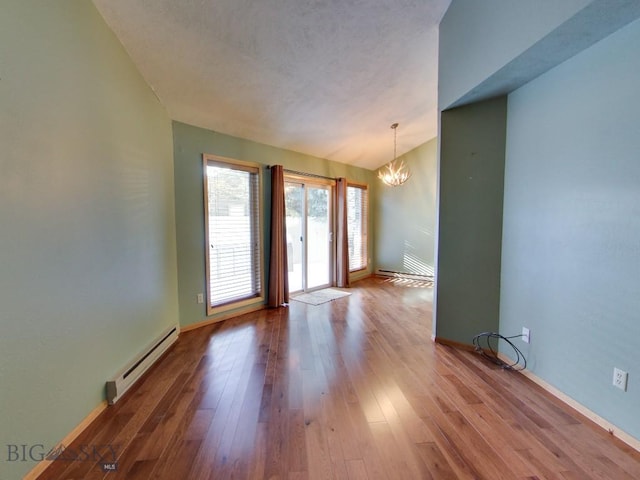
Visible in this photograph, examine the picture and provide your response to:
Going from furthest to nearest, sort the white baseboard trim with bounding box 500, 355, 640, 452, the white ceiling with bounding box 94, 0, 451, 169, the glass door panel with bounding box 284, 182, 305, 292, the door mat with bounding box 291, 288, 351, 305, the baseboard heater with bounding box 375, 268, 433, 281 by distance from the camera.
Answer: the baseboard heater with bounding box 375, 268, 433, 281
the glass door panel with bounding box 284, 182, 305, 292
the door mat with bounding box 291, 288, 351, 305
the white ceiling with bounding box 94, 0, 451, 169
the white baseboard trim with bounding box 500, 355, 640, 452

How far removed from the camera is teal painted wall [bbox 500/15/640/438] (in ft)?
4.87

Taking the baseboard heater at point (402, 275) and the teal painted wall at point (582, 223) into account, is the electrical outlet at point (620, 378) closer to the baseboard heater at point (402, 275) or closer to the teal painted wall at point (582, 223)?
the teal painted wall at point (582, 223)

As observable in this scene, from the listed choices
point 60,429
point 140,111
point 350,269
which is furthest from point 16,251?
point 350,269

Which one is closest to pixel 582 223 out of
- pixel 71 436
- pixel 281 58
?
pixel 281 58

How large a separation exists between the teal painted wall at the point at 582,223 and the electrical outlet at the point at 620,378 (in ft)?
0.10

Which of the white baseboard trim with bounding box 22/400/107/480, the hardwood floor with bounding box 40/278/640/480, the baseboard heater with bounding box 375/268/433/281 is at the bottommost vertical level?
the hardwood floor with bounding box 40/278/640/480

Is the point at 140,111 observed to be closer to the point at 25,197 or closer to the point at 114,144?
the point at 114,144

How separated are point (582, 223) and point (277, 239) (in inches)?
126

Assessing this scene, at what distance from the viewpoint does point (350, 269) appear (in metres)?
5.68

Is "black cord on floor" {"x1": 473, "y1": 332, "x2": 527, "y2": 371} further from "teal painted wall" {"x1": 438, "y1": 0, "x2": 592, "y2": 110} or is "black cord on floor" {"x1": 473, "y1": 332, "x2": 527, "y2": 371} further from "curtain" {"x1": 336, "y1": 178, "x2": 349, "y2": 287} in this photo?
"curtain" {"x1": 336, "y1": 178, "x2": 349, "y2": 287}

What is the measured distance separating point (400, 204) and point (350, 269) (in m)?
1.89

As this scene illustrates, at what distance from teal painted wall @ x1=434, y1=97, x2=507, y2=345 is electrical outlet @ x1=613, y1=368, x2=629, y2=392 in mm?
950

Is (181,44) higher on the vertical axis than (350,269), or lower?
higher

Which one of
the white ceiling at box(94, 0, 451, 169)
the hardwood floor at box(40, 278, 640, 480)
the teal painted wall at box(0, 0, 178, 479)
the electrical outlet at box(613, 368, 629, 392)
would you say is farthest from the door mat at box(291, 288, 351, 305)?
the electrical outlet at box(613, 368, 629, 392)
